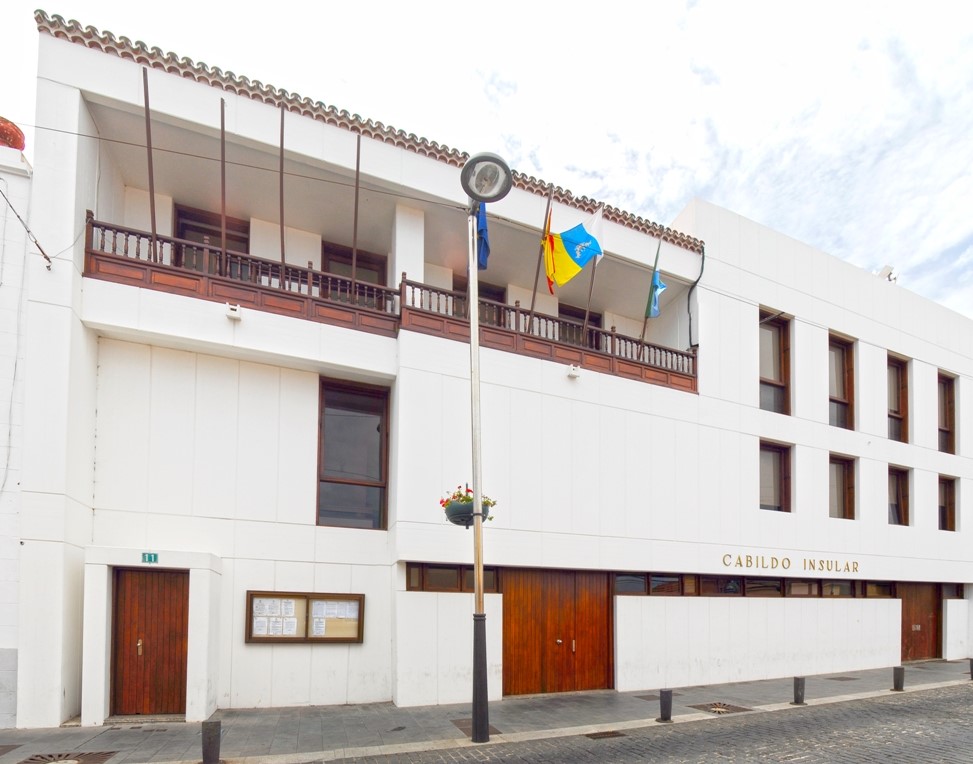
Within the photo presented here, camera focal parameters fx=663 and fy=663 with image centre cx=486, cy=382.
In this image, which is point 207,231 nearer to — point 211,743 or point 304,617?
point 304,617

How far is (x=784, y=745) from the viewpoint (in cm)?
932

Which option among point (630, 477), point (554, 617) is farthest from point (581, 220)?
point (554, 617)

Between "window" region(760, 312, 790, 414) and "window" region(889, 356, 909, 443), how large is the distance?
16.6 feet

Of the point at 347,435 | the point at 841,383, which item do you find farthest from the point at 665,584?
the point at 841,383

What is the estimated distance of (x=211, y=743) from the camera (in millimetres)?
7574

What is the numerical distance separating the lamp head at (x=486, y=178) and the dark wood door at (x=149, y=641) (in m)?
7.26

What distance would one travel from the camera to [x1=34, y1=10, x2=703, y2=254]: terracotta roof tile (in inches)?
403

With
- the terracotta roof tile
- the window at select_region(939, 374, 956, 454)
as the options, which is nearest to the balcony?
the terracotta roof tile

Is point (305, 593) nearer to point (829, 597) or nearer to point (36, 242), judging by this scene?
point (36, 242)

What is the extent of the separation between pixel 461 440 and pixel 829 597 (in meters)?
11.4

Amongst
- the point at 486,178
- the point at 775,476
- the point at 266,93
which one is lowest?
the point at 775,476

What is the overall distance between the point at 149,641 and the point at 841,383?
18267mm

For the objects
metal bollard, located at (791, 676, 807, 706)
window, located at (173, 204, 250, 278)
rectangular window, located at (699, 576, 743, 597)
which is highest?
window, located at (173, 204, 250, 278)

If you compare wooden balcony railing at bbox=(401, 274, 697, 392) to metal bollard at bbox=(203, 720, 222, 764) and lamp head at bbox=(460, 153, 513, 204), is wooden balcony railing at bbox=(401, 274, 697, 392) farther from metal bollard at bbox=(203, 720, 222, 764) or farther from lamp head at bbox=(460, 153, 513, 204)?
metal bollard at bbox=(203, 720, 222, 764)
